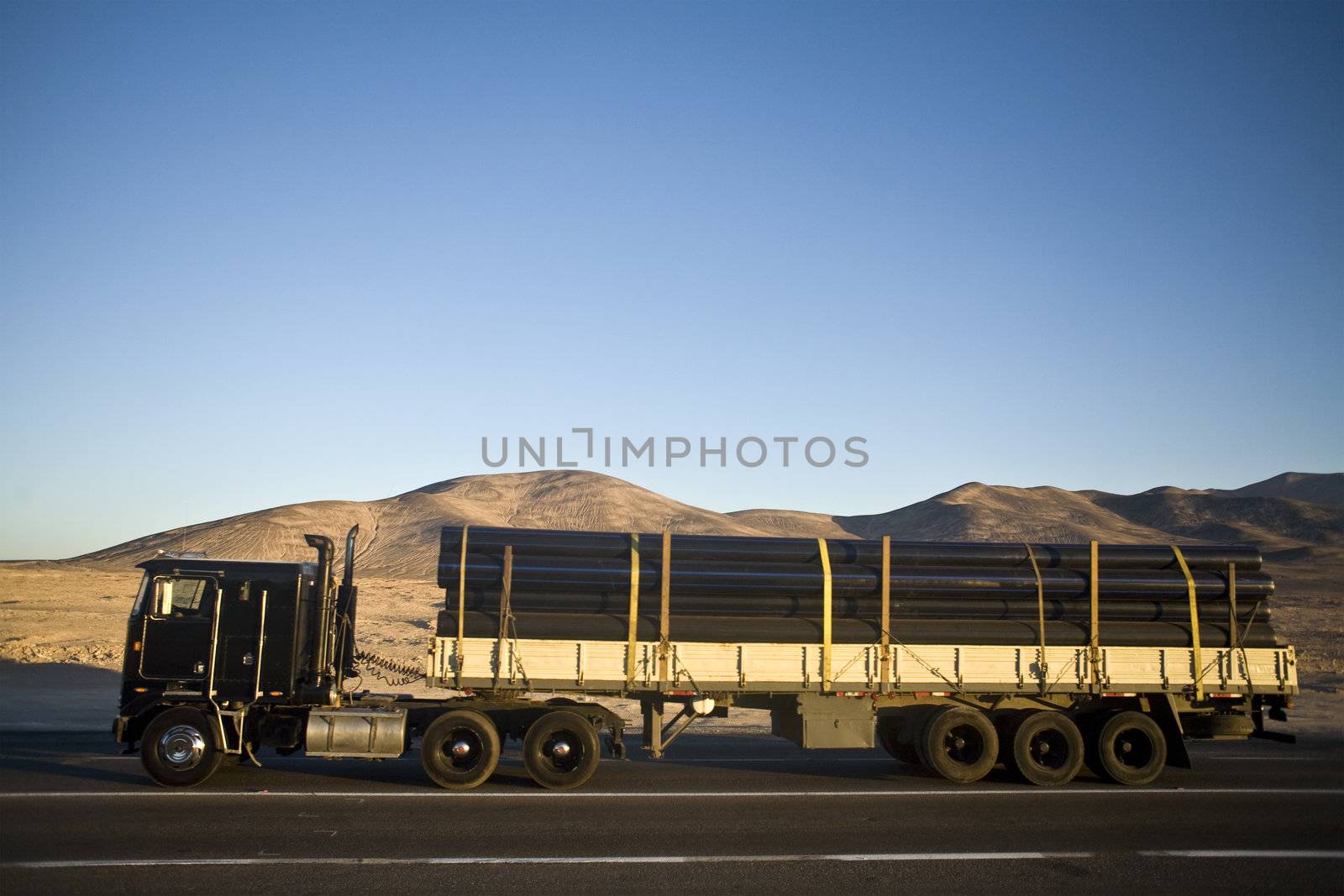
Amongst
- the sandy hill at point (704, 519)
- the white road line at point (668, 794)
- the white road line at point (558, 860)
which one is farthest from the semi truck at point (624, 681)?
the sandy hill at point (704, 519)

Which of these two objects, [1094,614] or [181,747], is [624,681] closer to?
[181,747]

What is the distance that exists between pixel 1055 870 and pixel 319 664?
29.7 feet

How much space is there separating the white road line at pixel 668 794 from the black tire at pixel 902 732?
114cm

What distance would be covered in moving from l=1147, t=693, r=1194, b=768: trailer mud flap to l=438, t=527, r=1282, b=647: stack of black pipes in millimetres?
766

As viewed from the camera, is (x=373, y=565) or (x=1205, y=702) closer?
(x=1205, y=702)

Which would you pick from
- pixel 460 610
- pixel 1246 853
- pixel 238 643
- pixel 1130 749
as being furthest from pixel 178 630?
pixel 1130 749

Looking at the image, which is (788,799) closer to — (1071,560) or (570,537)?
(570,537)

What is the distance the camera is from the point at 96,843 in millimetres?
9523

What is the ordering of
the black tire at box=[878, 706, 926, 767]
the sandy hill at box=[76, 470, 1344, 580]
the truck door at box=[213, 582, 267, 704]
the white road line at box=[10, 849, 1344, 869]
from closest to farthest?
the white road line at box=[10, 849, 1344, 869] < the truck door at box=[213, 582, 267, 704] < the black tire at box=[878, 706, 926, 767] < the sandy hill at box=[76, 470, 1344, 580]

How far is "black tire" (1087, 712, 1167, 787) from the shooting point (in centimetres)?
1359

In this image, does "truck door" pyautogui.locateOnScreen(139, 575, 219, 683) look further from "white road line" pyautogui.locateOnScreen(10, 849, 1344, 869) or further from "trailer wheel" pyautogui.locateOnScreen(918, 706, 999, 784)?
"trailer wheel" pyautogui.locateOnScreen(918, 706, 999, 784)

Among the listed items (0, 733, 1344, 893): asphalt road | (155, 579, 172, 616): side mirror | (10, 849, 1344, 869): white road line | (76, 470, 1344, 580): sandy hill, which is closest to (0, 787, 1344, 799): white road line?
(0, 733, 1344, 893): asphalt road

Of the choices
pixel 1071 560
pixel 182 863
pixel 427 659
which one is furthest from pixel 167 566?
pixel 1071 560

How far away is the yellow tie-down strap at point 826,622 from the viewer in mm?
13234
